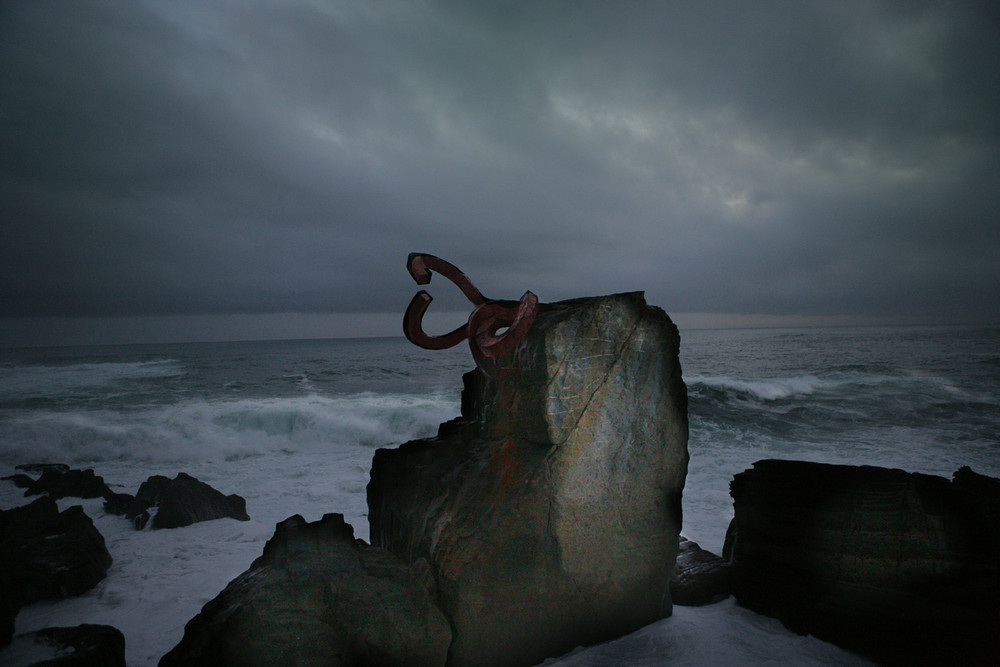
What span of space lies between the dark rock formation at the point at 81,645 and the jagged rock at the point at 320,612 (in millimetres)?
724

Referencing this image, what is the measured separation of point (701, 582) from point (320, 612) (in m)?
2.89

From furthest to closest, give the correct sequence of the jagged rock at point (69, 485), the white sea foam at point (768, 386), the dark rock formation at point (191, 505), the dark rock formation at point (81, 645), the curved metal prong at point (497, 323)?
1. the white sea foam at point (768, 386)
2. the jagged rock at point (69, 485)
3. the dark rock formation at point (191, 505)
4. the curved metal prong at point (497, 323)
5. the dark rock formation at point (81, 645)

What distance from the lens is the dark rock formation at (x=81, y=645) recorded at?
7.45ft

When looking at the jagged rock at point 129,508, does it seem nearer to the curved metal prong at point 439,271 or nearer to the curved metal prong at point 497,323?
the curved metal prong at point 497,323

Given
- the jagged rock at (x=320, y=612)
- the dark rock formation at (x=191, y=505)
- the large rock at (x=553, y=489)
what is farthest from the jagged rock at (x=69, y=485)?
the large rock at (x=553, y=489)

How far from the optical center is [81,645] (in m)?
2.40

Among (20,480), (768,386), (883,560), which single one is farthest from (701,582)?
(768,386)

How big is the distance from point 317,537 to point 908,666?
3.45 m

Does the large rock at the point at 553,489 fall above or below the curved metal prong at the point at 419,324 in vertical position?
below

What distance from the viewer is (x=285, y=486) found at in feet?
27.5

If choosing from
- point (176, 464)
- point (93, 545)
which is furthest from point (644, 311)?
point (176, 464)

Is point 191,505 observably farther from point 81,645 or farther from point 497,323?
point 497,323

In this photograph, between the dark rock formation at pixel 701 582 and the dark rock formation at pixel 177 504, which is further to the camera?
the dark rock formation at pixel 177 504

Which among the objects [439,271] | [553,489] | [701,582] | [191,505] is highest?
[439,271]
